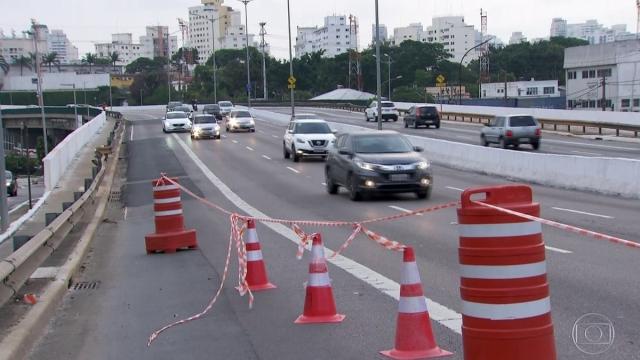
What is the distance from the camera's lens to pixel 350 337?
7145mm

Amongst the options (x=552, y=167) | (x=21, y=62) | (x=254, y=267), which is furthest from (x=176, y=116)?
(x=254, y=267)

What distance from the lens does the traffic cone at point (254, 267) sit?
375 inches

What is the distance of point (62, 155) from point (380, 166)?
56.6 ft

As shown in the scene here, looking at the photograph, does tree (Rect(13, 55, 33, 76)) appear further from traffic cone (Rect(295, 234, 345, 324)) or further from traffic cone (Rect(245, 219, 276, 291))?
traffic cone (Rect(295, 234, 345, 324))

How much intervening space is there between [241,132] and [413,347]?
5163cm

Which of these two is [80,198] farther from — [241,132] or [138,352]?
[241,132]

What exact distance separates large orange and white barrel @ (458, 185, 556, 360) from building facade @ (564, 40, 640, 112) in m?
76.5

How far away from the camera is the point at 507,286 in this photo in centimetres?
471

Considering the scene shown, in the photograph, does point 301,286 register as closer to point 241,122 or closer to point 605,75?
point 241,122

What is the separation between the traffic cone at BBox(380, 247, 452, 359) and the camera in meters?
6.27

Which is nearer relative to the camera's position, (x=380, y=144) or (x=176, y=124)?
(x=380, y=144)

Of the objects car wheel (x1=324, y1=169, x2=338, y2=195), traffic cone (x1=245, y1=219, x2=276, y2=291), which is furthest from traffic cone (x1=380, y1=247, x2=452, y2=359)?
car wheel (x1=324, y1=169, x2=338, y2=195)

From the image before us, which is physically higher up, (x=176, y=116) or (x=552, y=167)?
(x=176, y=116)

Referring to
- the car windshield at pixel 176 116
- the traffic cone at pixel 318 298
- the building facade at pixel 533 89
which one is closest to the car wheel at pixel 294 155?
the traffic cone at pixel 318 298
